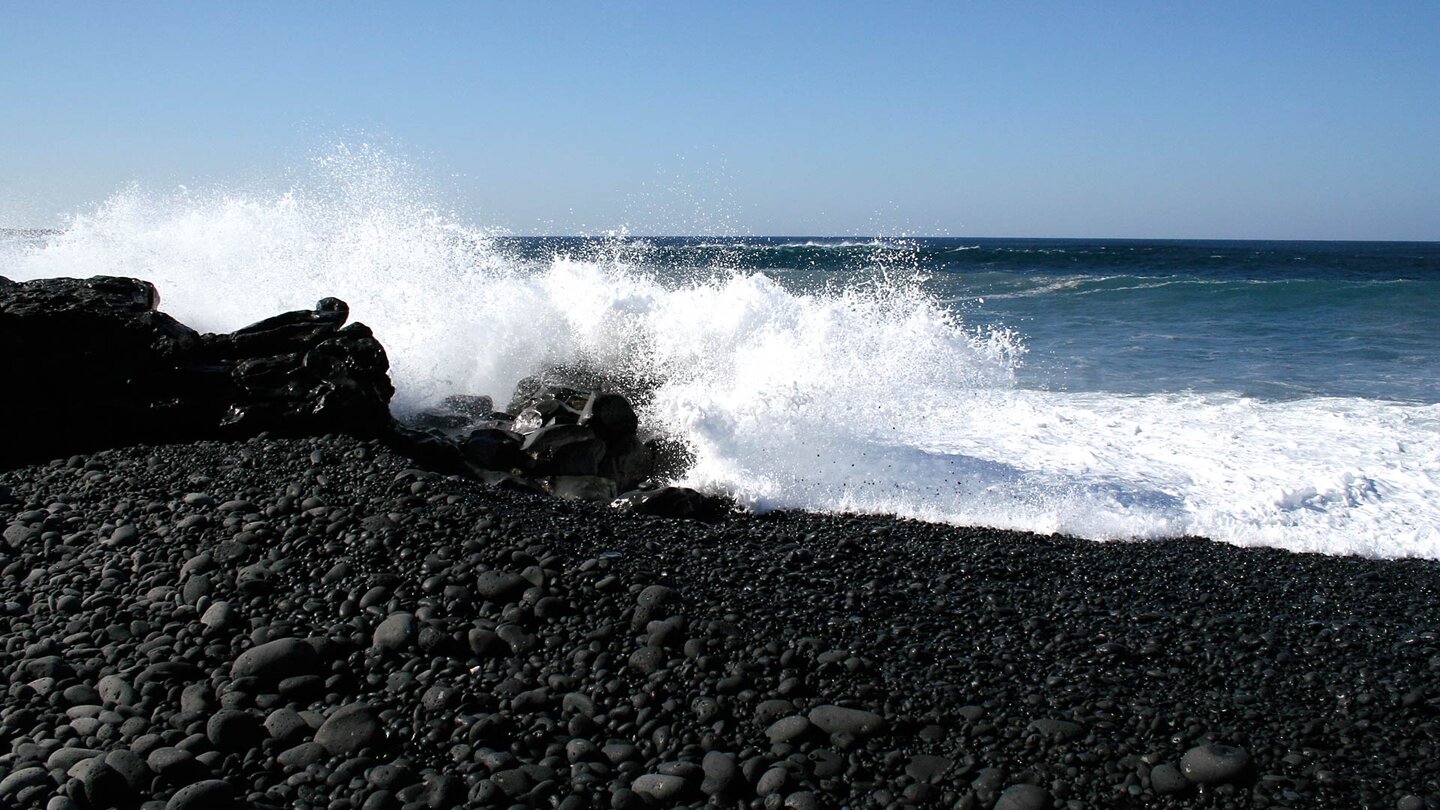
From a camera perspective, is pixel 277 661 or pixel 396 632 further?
pixel 396 632

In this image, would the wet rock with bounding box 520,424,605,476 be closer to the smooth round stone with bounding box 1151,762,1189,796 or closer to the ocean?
the ocean

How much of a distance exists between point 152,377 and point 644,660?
463cm

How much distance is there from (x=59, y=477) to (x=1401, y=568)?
7324 mm

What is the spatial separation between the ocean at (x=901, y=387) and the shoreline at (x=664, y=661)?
105cm

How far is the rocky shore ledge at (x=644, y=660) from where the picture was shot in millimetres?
2842

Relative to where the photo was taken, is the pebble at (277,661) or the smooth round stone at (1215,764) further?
the pebble at (277,661)

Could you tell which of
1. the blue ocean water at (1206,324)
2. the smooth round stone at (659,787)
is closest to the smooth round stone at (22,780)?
the smooth round stone at (659,787)

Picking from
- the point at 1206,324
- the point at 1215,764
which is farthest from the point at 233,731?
the point at 1206,324

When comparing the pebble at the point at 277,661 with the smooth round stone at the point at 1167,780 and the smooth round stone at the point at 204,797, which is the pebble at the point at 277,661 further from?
the smooth round stone at the point at 1167,780

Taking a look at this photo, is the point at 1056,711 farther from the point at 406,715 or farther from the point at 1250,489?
the point at 1250,489

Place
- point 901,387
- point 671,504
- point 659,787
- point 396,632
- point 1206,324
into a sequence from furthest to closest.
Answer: point 1206,324
point 901,387
point 671,504
point 396,632
point 659,787

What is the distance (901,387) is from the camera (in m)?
8.09

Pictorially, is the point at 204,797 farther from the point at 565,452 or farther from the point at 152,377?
the point at 152,377

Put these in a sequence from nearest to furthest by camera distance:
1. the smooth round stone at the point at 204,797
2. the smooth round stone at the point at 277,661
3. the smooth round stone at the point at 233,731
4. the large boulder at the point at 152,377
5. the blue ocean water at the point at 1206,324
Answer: the smooth round stone at the point at 204,797
the smooth round stone at the point at 233,731
the smooth round stone at the point at 277,661
the large boulder at the point at 152,377
the blue ocean water at the point at 1206,324
